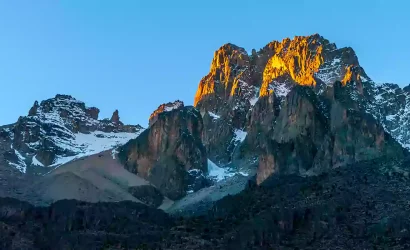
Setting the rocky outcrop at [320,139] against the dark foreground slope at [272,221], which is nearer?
the dark foreground slope at [272,221]

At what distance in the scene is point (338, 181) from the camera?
131 metres

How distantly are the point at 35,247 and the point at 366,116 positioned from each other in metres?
87.5

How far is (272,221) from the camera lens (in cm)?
11556

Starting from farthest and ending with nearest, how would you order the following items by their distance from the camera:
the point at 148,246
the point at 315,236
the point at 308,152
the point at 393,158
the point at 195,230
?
the point at 308,152, the point at 393,158, the point at 195,230, the point at 148,246, the point at 315,236

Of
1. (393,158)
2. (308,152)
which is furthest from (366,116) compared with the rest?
(393,158)

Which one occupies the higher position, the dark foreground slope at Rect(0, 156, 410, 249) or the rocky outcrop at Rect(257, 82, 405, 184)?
the rocky outcrop at Rect(257, 82, 405, 184)

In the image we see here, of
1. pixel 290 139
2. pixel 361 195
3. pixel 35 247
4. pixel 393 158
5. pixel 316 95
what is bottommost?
pixel 35 247

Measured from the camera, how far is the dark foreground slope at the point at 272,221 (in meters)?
107

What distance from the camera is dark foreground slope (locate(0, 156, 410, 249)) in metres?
107

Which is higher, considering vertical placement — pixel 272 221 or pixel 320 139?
pixel 320 139

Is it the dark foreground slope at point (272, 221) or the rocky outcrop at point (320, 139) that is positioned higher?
the rocky outcrop at point (320, 139)

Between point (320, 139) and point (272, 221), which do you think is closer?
point (272, 221)

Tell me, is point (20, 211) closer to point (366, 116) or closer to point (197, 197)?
point (197, 197)

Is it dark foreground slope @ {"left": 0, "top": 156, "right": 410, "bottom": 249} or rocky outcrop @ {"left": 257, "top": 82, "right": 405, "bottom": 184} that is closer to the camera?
dark foreground slope @ {"left": 0, "top": 156, "right": 410, "bottom": 249}
